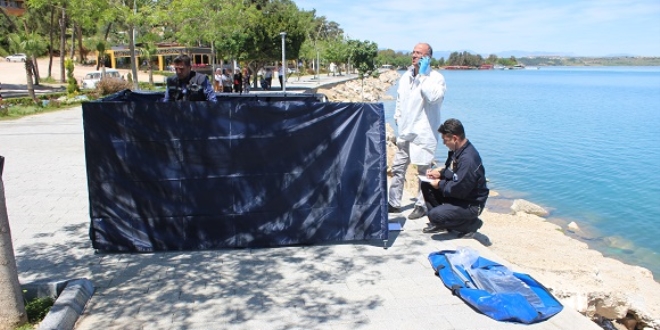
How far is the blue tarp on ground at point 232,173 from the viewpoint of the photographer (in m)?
5.32

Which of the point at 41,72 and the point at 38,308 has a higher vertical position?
the point at 41,72

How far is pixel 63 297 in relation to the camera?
14.0ft

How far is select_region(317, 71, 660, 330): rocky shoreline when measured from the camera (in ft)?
18.9

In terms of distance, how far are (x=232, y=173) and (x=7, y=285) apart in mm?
2274

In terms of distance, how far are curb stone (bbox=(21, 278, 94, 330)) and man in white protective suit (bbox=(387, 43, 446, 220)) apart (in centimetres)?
400

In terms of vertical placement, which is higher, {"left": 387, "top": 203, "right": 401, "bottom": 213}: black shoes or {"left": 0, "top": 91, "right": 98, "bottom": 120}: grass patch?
{"left": 0, "top": 91, "right": 98, "bottom": 120}: grass patch

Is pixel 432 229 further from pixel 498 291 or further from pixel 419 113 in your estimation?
pixel 498 291

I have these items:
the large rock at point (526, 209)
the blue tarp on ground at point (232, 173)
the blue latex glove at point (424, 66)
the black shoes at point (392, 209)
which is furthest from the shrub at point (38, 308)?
the large rock at point (526, 209)

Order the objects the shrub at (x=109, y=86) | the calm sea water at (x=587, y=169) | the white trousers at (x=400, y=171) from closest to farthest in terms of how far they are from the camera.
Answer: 1. the white trousers at (x=400, y=171)
2. the calm sea water at (x=587, y=169)
3. the shrub at (x=109, y=86)

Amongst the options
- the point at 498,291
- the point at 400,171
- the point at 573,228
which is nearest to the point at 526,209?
the point at 573,228

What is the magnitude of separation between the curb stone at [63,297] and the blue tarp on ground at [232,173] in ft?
3.32

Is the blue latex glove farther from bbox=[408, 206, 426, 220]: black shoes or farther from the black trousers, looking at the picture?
bbox=[408, 206, 426, 220]: black shoes

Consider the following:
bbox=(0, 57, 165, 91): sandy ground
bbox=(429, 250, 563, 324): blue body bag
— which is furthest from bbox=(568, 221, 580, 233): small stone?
bbox=(0, 57, 165, 91): sandy ground

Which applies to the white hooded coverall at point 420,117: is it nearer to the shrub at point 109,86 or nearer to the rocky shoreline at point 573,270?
the rocky shoreline at point 573,270
